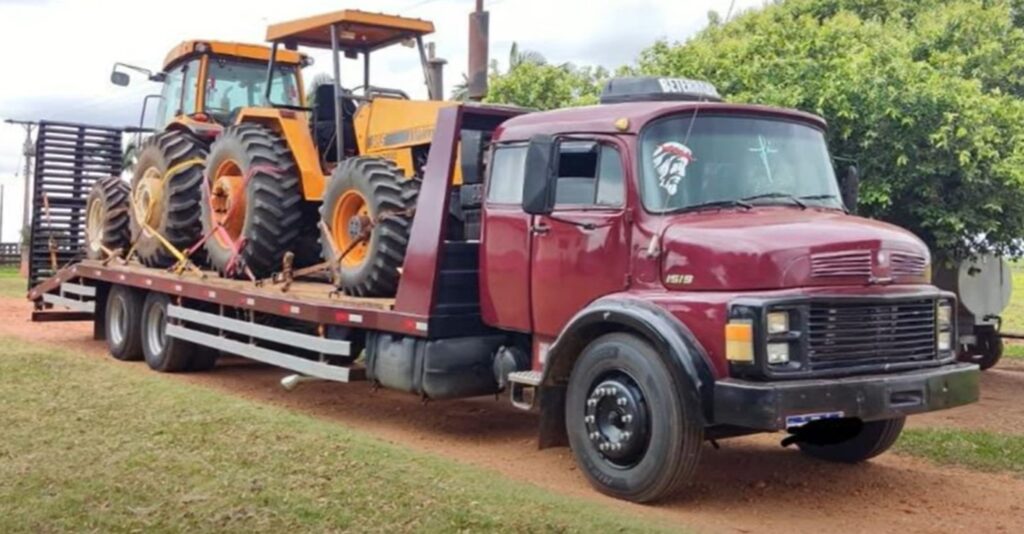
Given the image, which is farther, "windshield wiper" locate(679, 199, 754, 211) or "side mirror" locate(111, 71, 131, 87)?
"side mirror" locate(111, 71, 131, 87)

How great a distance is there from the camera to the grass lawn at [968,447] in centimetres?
771

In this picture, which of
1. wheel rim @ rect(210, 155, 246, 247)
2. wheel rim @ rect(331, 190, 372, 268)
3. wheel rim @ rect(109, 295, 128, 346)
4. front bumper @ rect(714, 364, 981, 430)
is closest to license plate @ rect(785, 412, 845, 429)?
front bumper @ rect(714, 364, 981, 430)

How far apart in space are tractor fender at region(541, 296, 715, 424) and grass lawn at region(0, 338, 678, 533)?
31.2 inches

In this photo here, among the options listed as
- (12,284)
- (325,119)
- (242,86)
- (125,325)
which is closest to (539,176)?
(325,119)

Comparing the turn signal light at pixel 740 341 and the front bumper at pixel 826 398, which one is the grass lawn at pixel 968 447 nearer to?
the front bumper at pixel 826 398

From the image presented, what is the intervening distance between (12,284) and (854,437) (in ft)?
85.7

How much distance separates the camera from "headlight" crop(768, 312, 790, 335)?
231 inches

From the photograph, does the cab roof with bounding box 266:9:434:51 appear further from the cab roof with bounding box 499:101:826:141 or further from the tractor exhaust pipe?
the tractor exhaust pipe

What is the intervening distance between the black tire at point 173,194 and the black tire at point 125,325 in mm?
539

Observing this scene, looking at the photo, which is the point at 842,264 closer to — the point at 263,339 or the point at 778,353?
the point at 778,353

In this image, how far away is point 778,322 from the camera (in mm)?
5898

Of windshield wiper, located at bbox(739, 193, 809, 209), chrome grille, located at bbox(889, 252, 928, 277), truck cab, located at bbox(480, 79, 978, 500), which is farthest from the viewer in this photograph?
windshield wiper, located at bbox(739, 193, 809, 209)

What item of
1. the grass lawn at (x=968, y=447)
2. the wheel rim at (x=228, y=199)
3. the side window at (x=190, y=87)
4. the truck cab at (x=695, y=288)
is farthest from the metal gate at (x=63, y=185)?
the grass lawn at (x=968, y=447)

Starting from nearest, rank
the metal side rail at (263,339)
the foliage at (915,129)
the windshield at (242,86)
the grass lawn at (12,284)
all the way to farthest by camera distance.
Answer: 1. the metal side rail at (263,339)
2. the foliage at (915,129)
3. the windshield at (242,86)
4. the grass lawn at (12,284)
